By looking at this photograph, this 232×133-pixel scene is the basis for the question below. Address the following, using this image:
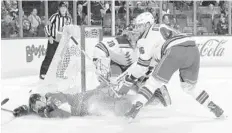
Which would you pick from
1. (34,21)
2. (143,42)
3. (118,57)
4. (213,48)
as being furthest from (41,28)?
(143,42)

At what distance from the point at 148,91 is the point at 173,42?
400 mm

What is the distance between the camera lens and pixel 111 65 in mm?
4473

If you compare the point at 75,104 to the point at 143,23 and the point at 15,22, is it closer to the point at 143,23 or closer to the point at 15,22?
the point at 143,23

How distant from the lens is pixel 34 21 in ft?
26.5

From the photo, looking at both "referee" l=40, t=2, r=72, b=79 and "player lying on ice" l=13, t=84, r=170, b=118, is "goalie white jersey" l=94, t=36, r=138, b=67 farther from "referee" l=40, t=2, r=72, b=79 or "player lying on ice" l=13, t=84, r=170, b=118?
"referee" l=40, t=2, r=72, b=79

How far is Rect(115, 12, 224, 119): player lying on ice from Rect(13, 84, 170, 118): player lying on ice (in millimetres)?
347

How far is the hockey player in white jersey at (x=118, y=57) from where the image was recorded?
4.19m

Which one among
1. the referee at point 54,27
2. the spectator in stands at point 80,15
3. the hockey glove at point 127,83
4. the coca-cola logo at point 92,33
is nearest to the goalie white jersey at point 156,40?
the hockey glove at point 127,83

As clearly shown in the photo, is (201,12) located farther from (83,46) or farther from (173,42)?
(173,42)

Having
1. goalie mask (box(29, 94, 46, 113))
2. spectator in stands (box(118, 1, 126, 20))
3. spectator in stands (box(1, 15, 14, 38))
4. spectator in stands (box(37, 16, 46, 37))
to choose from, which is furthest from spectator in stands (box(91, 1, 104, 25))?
goalie mask (box(29, 94, 46, 113))

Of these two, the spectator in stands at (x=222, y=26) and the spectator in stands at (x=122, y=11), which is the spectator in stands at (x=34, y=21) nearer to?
the spectator in stands at (x=122, y=11)

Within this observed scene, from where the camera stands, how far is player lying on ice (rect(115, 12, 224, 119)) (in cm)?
349

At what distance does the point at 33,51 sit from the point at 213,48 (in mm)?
3352

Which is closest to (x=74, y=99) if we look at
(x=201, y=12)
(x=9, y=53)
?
(x=9, y=53)
